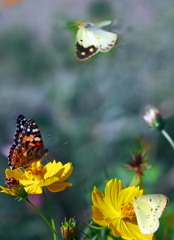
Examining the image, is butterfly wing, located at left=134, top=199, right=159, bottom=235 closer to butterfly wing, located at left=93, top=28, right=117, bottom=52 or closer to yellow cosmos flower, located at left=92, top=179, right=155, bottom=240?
yellow cosmos flower, located at left=92, top=179, right=155, bottom=240

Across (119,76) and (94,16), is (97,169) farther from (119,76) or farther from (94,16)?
(94,16)

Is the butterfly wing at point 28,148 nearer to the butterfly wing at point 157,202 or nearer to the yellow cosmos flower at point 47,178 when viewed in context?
the yellow cosmos flower at point 47,178

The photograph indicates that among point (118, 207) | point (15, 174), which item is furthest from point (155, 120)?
point (15, 174)

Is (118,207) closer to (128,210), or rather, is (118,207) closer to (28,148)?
(128,210)

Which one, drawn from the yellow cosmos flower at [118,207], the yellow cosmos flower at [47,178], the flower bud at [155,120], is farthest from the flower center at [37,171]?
the flower bud at [155,120]

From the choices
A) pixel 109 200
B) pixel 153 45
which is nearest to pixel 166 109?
pixel 153 45

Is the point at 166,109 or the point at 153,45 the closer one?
the point at 166,109
